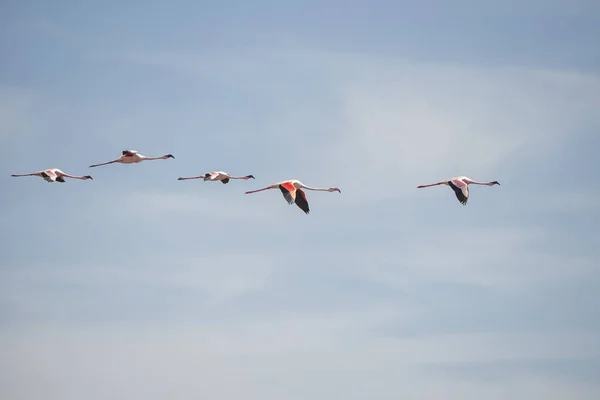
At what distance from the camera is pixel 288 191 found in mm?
65562

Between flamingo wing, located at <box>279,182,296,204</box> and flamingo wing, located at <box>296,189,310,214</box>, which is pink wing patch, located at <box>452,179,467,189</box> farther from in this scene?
flamingo wing, located at <box>279,182,296,204</box>

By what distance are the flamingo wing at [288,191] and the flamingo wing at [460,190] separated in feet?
24.8

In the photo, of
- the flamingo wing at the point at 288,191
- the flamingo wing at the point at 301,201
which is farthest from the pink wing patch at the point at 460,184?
the flamingo wing at the point at 288,191

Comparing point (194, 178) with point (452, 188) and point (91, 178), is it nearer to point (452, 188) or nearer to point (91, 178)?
point (91, 178)

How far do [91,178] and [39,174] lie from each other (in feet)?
10.8

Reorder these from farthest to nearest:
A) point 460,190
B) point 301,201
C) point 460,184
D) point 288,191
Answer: point 460,184, point 460,190, point 301,201, point 288,191

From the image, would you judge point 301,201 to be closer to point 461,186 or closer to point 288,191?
point 288,191

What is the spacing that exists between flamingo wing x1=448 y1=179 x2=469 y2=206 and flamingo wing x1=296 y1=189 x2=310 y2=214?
23.1 ft

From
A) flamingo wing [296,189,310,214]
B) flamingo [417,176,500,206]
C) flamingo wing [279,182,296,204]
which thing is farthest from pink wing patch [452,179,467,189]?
flamingo wing [279,182,296,204]

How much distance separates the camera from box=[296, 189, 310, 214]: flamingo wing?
215 ft

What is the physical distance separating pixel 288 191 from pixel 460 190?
816 centimetres

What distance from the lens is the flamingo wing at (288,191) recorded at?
65.2m

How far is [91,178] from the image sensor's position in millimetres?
70250

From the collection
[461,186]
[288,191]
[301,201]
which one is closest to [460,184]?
[461,186]
